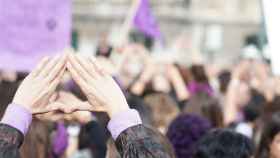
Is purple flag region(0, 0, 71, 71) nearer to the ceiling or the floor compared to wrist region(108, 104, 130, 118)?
nearer to the floor

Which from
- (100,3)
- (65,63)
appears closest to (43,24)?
(65,63)

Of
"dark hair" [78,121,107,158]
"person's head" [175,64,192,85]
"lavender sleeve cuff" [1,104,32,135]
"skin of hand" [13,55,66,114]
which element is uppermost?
"skin of hand" [13,55,66,114]

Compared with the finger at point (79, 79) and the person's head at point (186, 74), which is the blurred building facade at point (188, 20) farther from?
the finger at point (79, 79)

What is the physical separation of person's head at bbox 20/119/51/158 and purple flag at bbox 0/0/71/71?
147 centimetres

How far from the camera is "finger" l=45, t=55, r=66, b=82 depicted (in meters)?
3.08

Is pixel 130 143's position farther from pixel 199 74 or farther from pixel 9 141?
pixel 199 74

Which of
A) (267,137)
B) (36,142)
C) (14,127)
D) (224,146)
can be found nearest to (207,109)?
(267,137)

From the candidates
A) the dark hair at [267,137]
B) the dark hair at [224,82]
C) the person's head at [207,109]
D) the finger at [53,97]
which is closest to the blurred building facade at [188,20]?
the dark hair at [224,82]

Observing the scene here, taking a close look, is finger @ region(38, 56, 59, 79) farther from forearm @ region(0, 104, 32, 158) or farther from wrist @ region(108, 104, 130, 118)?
wrist @ region(108, 104, 130, 118)

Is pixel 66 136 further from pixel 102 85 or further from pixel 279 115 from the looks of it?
pixel 102 85

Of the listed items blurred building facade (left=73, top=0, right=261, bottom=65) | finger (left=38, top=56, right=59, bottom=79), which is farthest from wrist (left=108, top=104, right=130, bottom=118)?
blurred building facade (left=73, top=0, right=261, bottom=65)

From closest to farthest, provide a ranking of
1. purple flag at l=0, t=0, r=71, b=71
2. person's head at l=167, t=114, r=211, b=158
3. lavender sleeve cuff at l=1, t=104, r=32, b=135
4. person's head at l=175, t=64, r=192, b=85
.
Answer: lavender sleeve cuff at l=1, t=104, r=32, b=135 → person's head at l=167, t=114, r=211, b=158 → purple flag at l=0, t=0, r=71, b=71 → person's head at l=175, t=64, r=192, b=85

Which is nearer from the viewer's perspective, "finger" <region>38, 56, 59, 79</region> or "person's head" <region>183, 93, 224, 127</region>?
"finger" <region>38, 56, 59, 79</region>

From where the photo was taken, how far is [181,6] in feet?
155
